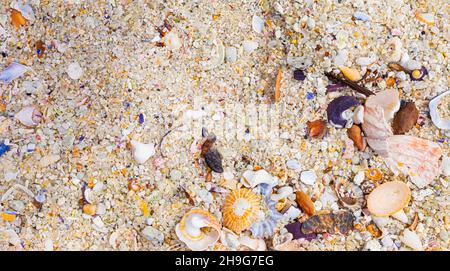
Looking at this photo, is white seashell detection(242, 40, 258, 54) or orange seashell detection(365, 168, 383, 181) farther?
white seashell detection(242, 40, 258, 54)

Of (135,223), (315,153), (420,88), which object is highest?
(420,88)

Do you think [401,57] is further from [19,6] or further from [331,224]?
[19,6]

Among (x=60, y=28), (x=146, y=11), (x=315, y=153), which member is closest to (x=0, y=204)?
(x=60, y=28)

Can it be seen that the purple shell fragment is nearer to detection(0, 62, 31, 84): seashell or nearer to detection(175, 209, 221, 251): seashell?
detection(175, 209, 221, 251): seashell

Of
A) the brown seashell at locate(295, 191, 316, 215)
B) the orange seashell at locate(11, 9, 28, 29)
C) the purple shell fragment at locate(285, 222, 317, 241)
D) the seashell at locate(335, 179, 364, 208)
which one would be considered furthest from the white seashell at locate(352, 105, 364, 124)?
the orange seashell at locate(11, 9, 28, 29)

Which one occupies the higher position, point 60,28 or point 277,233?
point 60,28

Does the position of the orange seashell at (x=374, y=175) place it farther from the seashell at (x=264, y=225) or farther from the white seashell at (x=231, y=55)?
the white seashell at (x=231, y=55)
